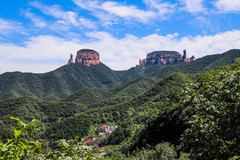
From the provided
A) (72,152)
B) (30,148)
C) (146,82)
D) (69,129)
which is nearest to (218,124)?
(72,152)

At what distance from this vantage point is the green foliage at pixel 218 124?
5.26 meters

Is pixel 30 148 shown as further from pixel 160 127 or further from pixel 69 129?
pixel 69 129

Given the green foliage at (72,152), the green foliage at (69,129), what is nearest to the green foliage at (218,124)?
the green foliage at (72,152)

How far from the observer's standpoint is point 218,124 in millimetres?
5633

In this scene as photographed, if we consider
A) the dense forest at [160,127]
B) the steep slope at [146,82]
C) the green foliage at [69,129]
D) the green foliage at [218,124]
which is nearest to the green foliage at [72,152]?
the dense forest at [160,127]

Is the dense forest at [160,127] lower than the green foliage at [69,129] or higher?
higher

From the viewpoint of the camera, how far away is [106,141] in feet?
239

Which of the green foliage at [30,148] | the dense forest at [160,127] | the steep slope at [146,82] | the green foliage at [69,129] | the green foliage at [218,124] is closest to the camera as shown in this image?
the green foliage at [30,148]

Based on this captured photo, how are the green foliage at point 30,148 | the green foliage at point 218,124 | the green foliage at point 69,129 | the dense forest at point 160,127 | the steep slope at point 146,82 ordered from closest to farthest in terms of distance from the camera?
the green foliage at point 30,148 < the dense forest at point 160,127 < the green foliage at point 218,124 < the green foliage at point 69,129 < the steep slope at point 146,82

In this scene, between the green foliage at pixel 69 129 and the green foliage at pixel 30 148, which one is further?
the green foliage at pixel 69 129

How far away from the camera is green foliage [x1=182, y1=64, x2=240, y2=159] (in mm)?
5258

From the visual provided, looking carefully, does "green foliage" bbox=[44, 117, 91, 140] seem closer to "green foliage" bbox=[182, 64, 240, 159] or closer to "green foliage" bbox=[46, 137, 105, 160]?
"green foliage" bbox=[182, 64, 240, 159]

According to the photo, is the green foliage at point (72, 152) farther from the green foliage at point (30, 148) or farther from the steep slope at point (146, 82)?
the steep slope at point (146, 82)

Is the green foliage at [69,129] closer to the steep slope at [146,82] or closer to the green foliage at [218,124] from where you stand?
the steep slope at [146,82]
